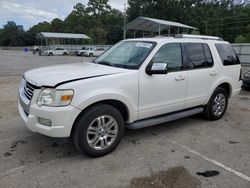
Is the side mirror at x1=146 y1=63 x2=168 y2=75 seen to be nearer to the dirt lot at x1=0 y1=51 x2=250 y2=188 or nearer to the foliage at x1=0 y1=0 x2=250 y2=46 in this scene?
the dirt lot at x1=0 y1=51 x2=250 y2=188

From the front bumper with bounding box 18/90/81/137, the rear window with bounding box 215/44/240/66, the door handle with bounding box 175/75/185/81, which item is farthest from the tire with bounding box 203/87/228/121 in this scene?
the front bumper with bounding box 18/90/81/137

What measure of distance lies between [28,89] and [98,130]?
1204mm

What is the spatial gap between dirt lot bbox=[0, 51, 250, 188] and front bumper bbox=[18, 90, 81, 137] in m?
0.51

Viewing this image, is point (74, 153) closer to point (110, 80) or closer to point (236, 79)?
point (110, 80)

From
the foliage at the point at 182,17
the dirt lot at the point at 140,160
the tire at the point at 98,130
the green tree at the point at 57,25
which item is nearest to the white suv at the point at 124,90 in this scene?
the tire at the point at 98,130

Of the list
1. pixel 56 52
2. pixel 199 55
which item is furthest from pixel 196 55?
pixel 56 52

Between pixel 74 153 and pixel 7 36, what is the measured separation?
106 metres

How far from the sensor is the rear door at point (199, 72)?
478 cm

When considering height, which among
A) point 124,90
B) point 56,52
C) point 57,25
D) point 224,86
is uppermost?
point 57,25

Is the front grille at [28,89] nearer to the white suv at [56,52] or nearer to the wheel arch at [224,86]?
the wheel arch at [224,86]

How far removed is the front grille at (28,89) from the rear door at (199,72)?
2758mm

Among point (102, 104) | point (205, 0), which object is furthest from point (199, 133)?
point (205, 0)

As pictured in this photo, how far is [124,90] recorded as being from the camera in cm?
382

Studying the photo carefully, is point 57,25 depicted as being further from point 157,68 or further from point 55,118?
point 55,118
